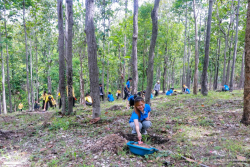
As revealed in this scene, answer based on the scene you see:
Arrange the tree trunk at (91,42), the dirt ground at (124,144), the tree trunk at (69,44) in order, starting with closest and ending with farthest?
the dirt ground at (124,144) → the tree trunk at (91,42) → the tree trunk at (69,44)

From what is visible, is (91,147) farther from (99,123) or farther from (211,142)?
(211,142)

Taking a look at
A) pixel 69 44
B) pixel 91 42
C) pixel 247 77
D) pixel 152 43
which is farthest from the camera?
pixel 69 44

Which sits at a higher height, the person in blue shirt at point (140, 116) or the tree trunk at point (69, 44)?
the tree trunk at point (69, 44)

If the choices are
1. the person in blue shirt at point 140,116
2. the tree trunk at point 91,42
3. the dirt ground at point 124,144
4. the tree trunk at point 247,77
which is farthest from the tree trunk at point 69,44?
the tree trunk at point 247,77

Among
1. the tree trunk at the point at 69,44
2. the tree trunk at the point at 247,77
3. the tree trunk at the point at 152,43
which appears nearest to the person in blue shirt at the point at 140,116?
the tree trunk at the point at 152,43

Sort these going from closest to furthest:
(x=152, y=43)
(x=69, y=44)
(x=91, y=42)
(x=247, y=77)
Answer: (x=247, y=77)
(x=91, y=42)
(x=152, y=43)
(x=69, y=44)

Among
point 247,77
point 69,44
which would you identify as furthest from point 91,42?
point 247,77

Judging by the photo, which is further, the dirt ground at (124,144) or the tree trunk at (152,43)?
the tree trunk at (152,43)

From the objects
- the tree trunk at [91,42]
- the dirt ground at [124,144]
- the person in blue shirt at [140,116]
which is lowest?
the dirt ground at [124,144]

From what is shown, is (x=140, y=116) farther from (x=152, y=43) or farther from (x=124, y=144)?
(x=152, y=43)

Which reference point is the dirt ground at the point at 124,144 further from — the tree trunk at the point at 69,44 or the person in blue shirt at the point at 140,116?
the tree trunk at the point at 69,44

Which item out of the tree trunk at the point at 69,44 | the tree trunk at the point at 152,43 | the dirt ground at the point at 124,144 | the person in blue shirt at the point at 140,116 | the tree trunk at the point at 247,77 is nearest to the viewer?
the dirt ground at the point at 124,144

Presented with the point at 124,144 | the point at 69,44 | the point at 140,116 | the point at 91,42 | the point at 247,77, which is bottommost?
the point at 124,144

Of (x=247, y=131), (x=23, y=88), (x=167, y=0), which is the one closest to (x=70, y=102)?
(x=247, y=131)
